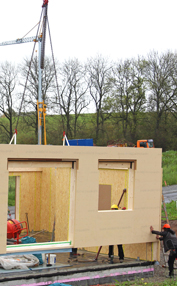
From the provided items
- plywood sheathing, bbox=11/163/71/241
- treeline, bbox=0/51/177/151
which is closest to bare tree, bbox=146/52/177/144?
treeline, bbox=0/51/177/151

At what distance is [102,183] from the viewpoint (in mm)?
11375

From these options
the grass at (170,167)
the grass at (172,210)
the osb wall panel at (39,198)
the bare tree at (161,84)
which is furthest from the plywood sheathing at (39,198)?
the bare tree at (161,84)

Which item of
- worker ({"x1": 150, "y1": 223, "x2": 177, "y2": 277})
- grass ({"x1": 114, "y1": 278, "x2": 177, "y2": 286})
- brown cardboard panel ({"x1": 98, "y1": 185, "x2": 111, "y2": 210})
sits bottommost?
Result: grass ({"x1": 114, "y1": 278, "x2": 177, "y2": 286})

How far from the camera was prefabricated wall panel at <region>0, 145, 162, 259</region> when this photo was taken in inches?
323

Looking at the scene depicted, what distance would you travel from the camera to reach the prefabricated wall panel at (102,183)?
8.20 meters

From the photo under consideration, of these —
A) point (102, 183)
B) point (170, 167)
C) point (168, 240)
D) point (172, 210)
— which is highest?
point (170, 167)

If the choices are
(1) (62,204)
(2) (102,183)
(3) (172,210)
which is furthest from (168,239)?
(3) (172,210)

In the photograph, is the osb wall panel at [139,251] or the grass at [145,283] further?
the osb wall panel at [139,251]

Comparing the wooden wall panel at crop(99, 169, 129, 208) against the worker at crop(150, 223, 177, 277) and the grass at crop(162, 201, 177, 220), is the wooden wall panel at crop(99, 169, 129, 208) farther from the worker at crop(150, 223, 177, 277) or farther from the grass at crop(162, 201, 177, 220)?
the grass at crop(162, 201, 177, 220)

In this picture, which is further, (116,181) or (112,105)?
(112,105)

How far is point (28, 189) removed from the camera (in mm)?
14336

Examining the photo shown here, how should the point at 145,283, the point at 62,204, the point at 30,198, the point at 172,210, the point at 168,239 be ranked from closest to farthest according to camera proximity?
1. the point at 145,283
2. the point at 168,239
3. the point at 62,204
4. the point at 30,198
5. the point at 172,210

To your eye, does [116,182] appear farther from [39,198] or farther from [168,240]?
[39,198]

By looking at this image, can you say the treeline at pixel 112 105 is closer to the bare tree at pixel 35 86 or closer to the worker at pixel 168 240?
the bare tree at pixel 35 86
